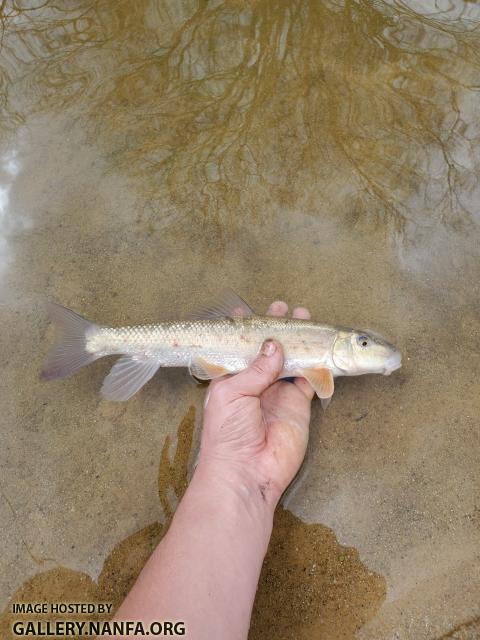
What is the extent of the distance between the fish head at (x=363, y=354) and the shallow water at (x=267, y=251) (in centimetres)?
32

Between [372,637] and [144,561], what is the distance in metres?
1.64

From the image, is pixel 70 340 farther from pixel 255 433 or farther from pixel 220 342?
pixel 255 433

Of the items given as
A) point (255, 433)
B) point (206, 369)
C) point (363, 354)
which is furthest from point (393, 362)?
point (206, 369)

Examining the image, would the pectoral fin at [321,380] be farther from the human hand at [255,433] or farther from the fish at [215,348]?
the human hand at [255,433]

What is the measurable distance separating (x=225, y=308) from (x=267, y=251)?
94cm

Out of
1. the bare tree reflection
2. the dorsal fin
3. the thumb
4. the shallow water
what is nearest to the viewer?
the thumb

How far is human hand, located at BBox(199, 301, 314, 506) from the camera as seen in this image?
297 cm

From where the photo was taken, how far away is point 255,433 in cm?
304

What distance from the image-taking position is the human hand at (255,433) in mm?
2973

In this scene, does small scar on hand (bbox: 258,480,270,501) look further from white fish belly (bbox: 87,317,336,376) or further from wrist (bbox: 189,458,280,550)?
white fish belly (bbox: 87,317,336,376)

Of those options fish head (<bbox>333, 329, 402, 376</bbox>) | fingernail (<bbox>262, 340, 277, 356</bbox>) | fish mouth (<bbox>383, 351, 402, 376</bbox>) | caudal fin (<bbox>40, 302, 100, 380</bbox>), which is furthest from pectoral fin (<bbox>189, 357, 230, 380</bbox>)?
fish mouth (<bbox>383, 351, 402, 376</bbox>)

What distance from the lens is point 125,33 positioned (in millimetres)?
5508

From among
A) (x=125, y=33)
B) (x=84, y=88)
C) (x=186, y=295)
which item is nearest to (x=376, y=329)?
(x=186, y=295)

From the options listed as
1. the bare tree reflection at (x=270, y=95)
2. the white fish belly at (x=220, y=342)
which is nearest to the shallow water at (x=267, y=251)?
the bare tree reflection at (x=270, y=95)
